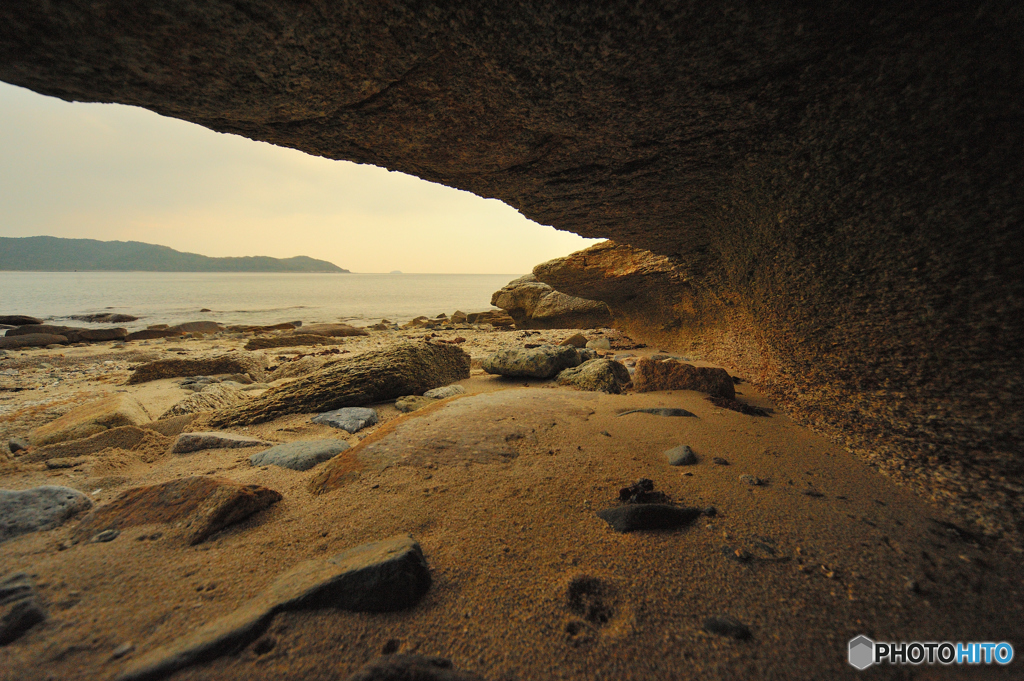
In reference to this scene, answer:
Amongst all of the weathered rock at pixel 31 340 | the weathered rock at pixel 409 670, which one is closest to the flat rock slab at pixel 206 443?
the weathered rock at pixel 409 670

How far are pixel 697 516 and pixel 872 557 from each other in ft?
1.82

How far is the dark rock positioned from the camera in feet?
3.56

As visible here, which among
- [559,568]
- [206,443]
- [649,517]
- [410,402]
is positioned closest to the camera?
[559,568]

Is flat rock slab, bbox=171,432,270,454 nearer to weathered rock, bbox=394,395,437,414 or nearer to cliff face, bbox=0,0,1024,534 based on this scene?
weathered rock, bbox=394,395,437,414

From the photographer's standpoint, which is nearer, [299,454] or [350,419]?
[299,454]

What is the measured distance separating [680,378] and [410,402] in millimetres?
2492

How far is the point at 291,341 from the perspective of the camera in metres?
9.43

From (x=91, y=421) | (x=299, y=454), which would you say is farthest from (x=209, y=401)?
(x=299, y=454)

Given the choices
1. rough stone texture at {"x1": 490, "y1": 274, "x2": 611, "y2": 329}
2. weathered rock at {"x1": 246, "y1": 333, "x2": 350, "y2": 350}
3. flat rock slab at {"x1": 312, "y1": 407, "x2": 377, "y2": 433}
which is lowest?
weathered rock at {"x1": 246, "y1": 333, "x2": 350, "y2": 350}

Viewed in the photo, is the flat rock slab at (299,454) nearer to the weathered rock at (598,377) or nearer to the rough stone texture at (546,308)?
the weathered rock at (598,377)

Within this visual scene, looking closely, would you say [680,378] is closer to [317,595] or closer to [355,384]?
[355,384]

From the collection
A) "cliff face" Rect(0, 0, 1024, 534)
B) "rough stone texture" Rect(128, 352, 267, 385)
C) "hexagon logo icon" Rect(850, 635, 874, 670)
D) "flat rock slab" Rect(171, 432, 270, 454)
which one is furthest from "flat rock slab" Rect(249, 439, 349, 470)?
"rough stone texture" Rect(128, 352, 267, 385)

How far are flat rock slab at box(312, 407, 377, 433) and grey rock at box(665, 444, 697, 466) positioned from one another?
2.27m

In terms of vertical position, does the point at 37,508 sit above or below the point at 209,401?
above
